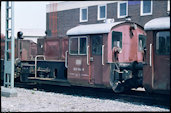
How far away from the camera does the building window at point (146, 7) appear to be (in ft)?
67.5

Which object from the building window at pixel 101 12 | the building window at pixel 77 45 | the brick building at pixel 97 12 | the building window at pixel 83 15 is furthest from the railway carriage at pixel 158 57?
the building window at pixel 83 15

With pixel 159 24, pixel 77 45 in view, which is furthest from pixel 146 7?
pixel 159 24

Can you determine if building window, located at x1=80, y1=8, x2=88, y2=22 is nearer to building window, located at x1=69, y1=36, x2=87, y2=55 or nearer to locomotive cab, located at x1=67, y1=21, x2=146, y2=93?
locomotive cab, located at x1=67, y1=21, x2=146, y2=93

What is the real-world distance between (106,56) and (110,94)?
5.92 feet

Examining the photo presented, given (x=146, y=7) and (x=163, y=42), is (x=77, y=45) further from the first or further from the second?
(x=146, y=7)

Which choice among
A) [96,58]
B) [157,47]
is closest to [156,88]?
[157,47]

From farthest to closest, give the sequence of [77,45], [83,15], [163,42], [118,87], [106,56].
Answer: [83,15] → [77,45] → [118,87] → [106,56] → [163,42]

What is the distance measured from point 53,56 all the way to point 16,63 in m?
2.09

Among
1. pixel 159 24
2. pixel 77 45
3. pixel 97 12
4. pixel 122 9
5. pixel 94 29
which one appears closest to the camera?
pixel 159 24

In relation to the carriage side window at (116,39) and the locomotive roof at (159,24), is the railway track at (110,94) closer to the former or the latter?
the carriage side window at (116,39)

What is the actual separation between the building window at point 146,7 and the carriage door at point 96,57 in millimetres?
11480

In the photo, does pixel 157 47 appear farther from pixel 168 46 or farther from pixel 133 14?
pixel 133 14

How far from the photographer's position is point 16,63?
13867 millimetres

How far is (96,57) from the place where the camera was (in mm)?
10422
